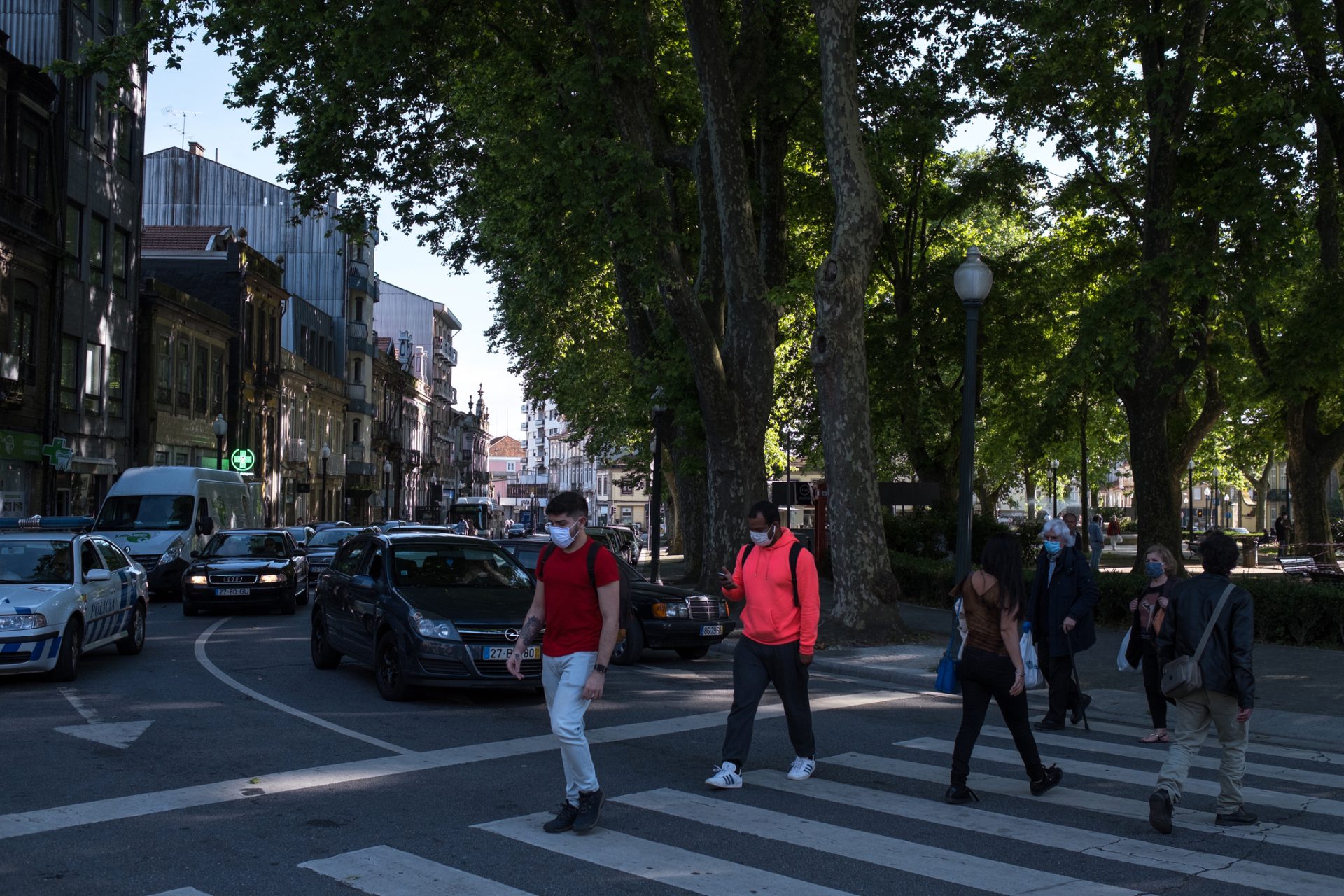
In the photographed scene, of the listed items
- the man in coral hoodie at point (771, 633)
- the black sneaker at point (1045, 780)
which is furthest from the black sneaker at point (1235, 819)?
the man in coral hoodie at point (771, 633)

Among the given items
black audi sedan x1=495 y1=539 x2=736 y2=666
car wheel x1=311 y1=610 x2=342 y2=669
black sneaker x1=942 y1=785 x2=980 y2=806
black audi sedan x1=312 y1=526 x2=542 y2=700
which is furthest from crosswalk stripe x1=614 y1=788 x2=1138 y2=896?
black audi sedan x1=495 y1=539 x2=736 y2=666

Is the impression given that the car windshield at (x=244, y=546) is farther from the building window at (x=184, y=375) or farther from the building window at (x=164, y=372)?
the building window at (x=184, y=375)

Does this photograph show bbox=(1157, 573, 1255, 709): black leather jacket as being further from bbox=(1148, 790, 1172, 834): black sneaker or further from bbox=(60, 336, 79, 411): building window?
bbox=(60, 336, 79, 411): building window

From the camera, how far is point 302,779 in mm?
A: 8273

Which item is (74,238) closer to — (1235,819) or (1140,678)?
(1140,678)

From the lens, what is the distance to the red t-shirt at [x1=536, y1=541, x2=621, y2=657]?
23.3ft

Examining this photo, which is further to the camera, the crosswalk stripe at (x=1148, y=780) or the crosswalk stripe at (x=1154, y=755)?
the crosswalk stripe at (x=1154, y=755)

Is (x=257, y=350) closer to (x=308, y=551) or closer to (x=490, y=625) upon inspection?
(x=308, y=551)

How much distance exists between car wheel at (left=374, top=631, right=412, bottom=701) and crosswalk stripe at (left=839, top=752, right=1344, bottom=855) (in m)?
4.28

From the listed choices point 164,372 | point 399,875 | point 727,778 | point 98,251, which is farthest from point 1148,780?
point 164,372

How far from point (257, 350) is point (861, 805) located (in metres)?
51.3

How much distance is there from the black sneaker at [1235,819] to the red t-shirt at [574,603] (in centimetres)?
385

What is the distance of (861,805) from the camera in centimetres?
791

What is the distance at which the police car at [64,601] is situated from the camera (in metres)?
12.2
